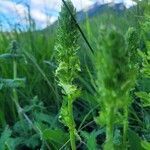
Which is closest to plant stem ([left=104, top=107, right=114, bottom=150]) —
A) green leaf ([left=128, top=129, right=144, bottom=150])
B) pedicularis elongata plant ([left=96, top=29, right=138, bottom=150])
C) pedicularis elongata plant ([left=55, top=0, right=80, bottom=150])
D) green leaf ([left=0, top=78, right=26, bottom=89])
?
pedicularis elongata plant ([left=96, top=29, right=138, bottom=150])

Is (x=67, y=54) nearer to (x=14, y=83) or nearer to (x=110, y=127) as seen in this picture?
(x=110, y=127)

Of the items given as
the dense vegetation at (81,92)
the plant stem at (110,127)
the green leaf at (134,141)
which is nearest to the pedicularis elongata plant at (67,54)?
the dense vegetation at (81,92)

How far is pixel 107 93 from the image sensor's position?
0.72 metres

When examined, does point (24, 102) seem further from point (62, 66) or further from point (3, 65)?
point (62, 66)

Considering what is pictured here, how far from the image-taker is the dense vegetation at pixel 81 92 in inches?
28.0

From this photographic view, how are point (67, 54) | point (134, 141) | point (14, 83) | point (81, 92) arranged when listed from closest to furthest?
point (67, 54) < point (134, 141) < point (81, 92) < point (14, 83)

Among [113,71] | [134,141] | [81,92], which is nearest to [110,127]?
[113,71]

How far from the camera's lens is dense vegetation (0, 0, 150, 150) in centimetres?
71

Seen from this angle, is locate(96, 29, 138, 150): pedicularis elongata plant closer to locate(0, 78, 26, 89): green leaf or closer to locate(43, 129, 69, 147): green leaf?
locate(43, 129, 69, 147): green leaf

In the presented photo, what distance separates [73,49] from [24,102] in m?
1.31

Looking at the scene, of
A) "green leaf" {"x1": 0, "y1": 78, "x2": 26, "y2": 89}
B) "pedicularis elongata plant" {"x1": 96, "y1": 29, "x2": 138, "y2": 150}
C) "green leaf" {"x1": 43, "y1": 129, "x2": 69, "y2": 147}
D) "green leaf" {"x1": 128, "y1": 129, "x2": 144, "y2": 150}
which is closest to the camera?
"pedicularis elongata plant" {"x1": 96, "y1": 29, "x2": 138, "y2": 150}

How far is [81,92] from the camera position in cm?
161

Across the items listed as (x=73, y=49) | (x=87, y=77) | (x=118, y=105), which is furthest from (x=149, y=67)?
(x=87, y=77)

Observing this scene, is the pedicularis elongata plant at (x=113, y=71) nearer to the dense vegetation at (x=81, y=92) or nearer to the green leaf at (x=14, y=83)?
the dense vegetation at (x=81, y=92)
